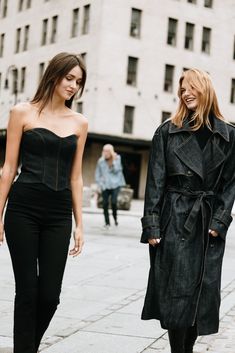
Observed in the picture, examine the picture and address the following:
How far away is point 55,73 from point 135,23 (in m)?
41.1

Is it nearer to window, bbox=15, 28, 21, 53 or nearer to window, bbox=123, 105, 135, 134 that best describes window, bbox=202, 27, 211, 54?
window, bbox=123, 105, 135, 134

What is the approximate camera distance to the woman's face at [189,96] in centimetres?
426

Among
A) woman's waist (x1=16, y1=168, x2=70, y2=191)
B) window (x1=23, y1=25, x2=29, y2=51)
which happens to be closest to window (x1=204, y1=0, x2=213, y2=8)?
window (x1=23, y1=25, x2=29, y2=51)

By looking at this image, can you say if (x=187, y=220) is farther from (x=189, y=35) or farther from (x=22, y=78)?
(x=22, y=78)

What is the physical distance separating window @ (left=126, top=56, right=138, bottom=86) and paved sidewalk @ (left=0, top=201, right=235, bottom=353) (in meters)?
33.8

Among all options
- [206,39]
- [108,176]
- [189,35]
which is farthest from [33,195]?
[206,39]

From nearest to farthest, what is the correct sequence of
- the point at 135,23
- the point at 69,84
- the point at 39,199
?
the point at 39,199, the point at 69,84, the point at 135,23

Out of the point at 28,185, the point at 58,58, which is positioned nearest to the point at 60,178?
the point at 28,185

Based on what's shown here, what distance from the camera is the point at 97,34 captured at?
140 ft

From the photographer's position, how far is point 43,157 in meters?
4.04

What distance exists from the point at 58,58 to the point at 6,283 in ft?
13.1

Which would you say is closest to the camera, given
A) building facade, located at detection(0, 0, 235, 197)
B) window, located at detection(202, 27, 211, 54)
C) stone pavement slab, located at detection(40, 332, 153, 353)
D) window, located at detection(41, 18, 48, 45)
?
stone pavement slab, located at detection(40, 332, 153, 353)

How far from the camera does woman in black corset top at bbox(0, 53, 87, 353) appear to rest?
4023mm

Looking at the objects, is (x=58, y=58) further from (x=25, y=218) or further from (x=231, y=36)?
(x=231, y=36)
